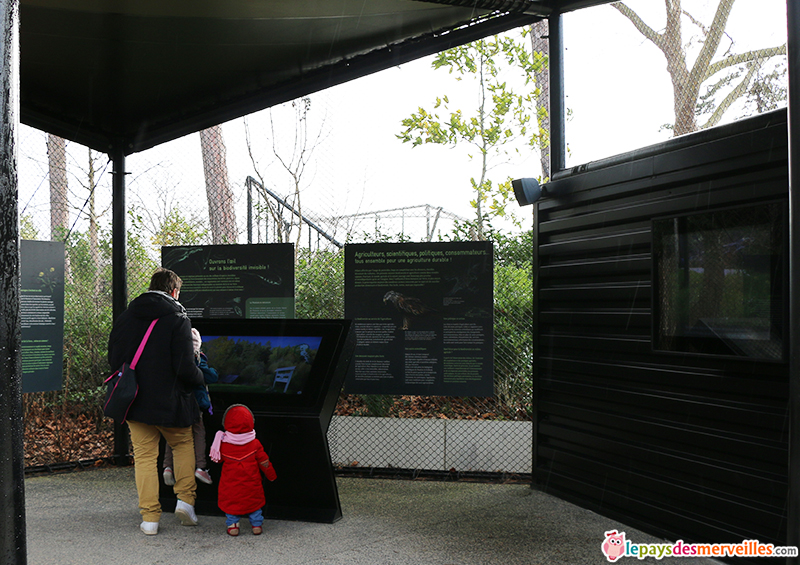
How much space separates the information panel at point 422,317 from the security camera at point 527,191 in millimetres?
557

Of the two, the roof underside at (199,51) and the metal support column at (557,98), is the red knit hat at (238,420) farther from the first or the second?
the metal support column at (557,98)

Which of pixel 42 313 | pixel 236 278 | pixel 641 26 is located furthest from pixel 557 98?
pixel 42 313

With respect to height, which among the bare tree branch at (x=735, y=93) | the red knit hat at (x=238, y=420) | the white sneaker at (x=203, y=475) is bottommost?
the white sneaker at (x=203, y=475)

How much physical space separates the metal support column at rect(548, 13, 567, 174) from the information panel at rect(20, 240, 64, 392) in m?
4.98

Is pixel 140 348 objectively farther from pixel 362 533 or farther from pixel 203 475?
pixel 362 533

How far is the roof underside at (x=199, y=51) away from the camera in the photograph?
4.96m

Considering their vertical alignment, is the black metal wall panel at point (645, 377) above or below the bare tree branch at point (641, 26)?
below

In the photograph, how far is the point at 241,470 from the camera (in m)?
4.36

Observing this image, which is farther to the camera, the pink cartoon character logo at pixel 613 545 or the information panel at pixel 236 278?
the information panel at pixel 236 278

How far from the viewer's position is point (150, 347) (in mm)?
4426

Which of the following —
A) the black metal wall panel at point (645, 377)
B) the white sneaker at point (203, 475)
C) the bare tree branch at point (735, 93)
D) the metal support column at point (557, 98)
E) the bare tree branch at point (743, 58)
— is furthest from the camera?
the metal support column at point (557, 98)

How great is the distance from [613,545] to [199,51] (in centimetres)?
517

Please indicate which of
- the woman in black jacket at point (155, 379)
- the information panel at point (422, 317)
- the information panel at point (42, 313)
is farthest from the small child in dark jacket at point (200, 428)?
the information panel at point (42, 313)

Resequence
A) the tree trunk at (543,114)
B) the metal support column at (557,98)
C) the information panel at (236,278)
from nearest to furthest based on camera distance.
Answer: the metal support column at (557,98), the information panel at (236,278), the tree trunk at (543,114)
